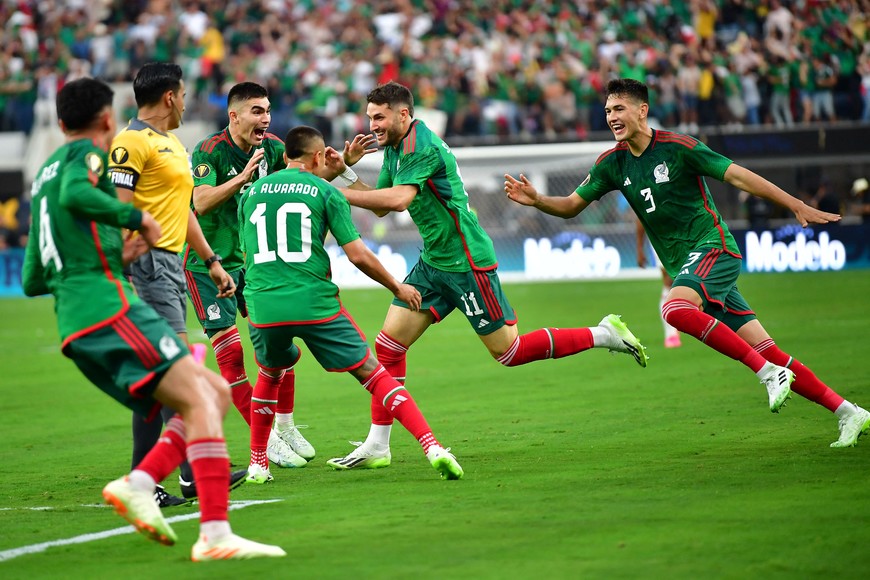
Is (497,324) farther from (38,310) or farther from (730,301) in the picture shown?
(38,310)

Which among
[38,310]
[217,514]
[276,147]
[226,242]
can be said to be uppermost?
[276,147]

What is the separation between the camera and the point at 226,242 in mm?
8859

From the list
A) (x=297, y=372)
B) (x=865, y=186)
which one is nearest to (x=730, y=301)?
(x=297, y=372)

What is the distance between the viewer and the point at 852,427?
795cm

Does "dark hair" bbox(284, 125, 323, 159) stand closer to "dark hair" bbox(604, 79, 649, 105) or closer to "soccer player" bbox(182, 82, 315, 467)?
"soccer player" bbox(182, 82, 315, 467)

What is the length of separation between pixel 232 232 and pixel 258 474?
196cm

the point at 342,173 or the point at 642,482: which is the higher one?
the point at 342,173

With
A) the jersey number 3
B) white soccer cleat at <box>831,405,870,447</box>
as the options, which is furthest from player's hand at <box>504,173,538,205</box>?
white soccer cleat at <box>831,405,870,447</box>

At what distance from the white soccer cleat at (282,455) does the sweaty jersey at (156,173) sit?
1.83m

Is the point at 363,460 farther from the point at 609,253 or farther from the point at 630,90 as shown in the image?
the point at 609,253

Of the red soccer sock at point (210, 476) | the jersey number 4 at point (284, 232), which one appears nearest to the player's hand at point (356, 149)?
the jersey number 4 at point (284, 232)

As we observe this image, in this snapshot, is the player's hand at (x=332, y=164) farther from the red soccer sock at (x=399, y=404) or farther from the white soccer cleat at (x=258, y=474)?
the white soccer cleat at (x=258, y=474)

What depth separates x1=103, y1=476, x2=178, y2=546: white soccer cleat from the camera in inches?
214

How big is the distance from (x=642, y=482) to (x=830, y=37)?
19.6 metres
